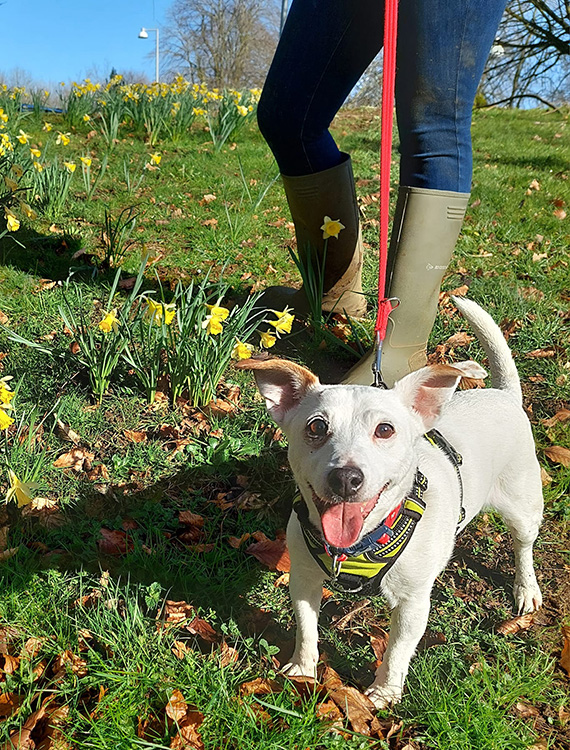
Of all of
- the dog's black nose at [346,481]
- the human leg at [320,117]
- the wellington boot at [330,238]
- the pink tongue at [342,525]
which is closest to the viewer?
the dog's black nose at [346,481]

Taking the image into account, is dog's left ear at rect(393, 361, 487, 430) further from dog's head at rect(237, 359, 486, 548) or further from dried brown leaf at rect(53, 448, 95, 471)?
dried brown leaf at rect(53, 448, 95, 471)

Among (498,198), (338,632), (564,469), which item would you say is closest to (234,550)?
(338,632)

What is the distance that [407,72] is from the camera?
85.1 inches

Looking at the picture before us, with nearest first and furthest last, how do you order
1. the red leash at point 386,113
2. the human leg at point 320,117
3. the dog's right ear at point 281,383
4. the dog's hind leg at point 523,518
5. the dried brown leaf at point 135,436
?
1. the dog's right ear at point 281,383
2. the red leash at point 386,113
3. the dog's hind leg at point 523,518
4. the human leg at point 320,117
5. the dried brown leaf at point 135,436

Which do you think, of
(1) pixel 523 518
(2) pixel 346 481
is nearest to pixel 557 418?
(1) pixel 523 518

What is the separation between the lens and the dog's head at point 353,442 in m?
1.50

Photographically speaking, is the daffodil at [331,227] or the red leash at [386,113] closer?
the red leash at [386,113]

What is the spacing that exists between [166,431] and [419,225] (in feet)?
4.95

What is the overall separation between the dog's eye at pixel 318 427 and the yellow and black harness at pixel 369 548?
25 cm

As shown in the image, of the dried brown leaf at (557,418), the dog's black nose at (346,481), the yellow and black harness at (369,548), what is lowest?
the dried brown leaf at (557,418)

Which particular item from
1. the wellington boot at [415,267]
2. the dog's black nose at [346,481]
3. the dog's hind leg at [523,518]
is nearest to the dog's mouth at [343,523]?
the dog's black nose at [346,481]

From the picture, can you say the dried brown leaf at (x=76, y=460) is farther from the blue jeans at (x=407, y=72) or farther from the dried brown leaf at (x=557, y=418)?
the dried brown leaf at (x=557, y=418)

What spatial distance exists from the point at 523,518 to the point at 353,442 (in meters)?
1.05

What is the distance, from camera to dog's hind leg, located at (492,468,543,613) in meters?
2.21
